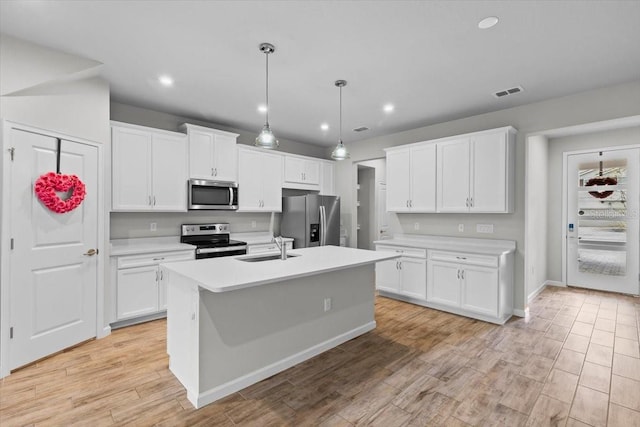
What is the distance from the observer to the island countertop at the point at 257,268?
200cm

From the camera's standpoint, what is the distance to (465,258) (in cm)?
395

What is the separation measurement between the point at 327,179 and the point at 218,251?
2.76m

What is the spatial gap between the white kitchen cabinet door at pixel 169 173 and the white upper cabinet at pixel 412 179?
315 centimetres

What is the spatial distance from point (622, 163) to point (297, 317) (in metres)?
5.68

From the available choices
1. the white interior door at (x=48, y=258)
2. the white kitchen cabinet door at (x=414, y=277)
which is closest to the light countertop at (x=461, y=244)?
the white kitchen cabinet door at (x=414, y=277)

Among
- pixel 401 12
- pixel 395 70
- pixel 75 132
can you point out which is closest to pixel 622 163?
pixel 395 70

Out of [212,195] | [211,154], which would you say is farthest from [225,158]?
[212,195]

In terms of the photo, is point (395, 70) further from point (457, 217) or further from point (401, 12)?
point (457, 217)

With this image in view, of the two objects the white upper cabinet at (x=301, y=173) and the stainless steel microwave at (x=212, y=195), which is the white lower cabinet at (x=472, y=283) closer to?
the white upper cabinet at (x=301, y=173)

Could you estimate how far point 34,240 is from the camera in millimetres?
2734

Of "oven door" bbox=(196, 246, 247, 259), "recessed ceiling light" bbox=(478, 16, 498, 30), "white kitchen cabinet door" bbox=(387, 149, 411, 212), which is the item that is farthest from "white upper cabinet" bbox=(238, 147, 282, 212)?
"recessed ceiling light" bbox=(478, 16, 498, 30)

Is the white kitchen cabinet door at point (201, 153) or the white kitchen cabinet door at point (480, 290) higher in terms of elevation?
the white kitchen cabinet door at point (201, 153)

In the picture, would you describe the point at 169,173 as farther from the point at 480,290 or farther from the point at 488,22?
the point at 480,290

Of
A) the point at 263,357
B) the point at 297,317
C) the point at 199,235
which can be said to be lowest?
the point at 263,357
